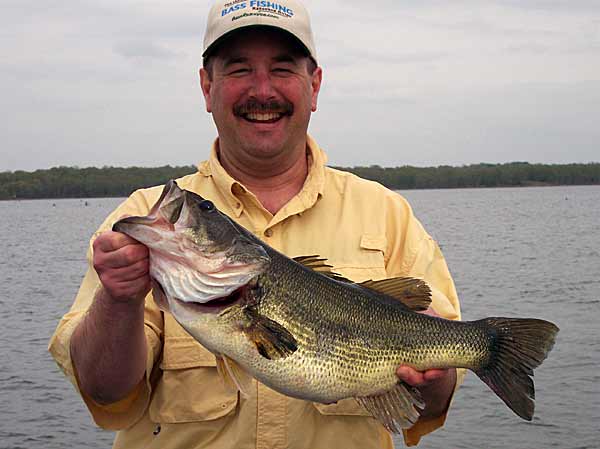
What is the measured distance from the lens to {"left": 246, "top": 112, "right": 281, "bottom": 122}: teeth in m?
3.94

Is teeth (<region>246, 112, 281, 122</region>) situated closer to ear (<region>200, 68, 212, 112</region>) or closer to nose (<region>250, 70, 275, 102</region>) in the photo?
Answer: nose (<region>250, 70, 275, 102</region>)

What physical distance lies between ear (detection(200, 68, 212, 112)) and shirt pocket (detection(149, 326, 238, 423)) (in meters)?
1.28

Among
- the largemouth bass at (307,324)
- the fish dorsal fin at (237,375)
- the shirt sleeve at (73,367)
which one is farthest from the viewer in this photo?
the shirt sleeve at (73,367)

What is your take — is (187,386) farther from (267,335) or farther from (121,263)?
(121,263)

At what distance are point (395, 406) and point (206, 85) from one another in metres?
2.06

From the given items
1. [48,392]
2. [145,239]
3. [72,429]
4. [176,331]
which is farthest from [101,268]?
[48,392]

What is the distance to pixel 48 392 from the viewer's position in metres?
13.0

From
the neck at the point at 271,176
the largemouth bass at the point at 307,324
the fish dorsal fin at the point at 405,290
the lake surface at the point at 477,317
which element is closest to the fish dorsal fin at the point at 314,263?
the largemouth bass at the point at 307,324

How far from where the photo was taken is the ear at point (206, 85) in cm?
423

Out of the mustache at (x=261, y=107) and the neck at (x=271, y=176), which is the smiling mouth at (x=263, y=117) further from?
the neck at (x=271, y=176)

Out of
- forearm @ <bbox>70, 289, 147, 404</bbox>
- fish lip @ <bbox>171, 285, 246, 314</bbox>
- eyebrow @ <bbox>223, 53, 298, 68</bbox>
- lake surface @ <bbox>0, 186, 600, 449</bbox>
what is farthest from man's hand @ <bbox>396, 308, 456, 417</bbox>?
lake surface @ <bbox>0, 186, 600, 449</bbox>

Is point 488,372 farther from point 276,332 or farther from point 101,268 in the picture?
point 101,268

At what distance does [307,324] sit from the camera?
10.5 ft

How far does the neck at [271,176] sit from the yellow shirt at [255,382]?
0.28 ft
